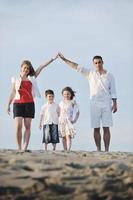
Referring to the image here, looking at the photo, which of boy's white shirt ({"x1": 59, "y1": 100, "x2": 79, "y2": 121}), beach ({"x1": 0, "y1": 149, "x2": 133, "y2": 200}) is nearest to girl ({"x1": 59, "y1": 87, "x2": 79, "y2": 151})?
boy's white shirt ({"x1": 59, "y1": 100, "x2": 79, "y2": 121})

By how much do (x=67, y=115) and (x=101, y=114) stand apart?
2577mm

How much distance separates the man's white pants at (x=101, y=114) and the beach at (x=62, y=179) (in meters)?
4.05

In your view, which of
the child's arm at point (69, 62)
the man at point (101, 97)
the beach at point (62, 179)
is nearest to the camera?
the beach at point (62, 179)

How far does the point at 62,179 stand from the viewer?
23.4ft

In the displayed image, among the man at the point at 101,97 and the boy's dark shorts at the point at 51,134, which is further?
the boy's dark shorts at the point at 51,134

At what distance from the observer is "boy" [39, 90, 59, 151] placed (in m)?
15.2

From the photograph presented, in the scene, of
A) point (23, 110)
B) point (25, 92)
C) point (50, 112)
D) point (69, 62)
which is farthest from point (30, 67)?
point (50, 112)

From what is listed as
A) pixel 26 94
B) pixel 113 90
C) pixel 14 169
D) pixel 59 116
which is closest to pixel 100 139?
pixel 113 90

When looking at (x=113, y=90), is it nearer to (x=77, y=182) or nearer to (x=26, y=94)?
(x=26, y=94)

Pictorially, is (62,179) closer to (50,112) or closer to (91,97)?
(91,97)

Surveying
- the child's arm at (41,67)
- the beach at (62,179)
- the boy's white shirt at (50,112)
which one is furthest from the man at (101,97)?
the beach at (62,179)

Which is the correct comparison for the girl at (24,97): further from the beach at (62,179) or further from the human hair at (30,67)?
the beach at (62,179)

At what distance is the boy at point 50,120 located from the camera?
15.2 metres

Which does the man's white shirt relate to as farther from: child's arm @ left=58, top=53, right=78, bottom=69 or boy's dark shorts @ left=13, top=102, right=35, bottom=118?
boy's dark shorts @ left=13, top=102, right=35, bottom=118
